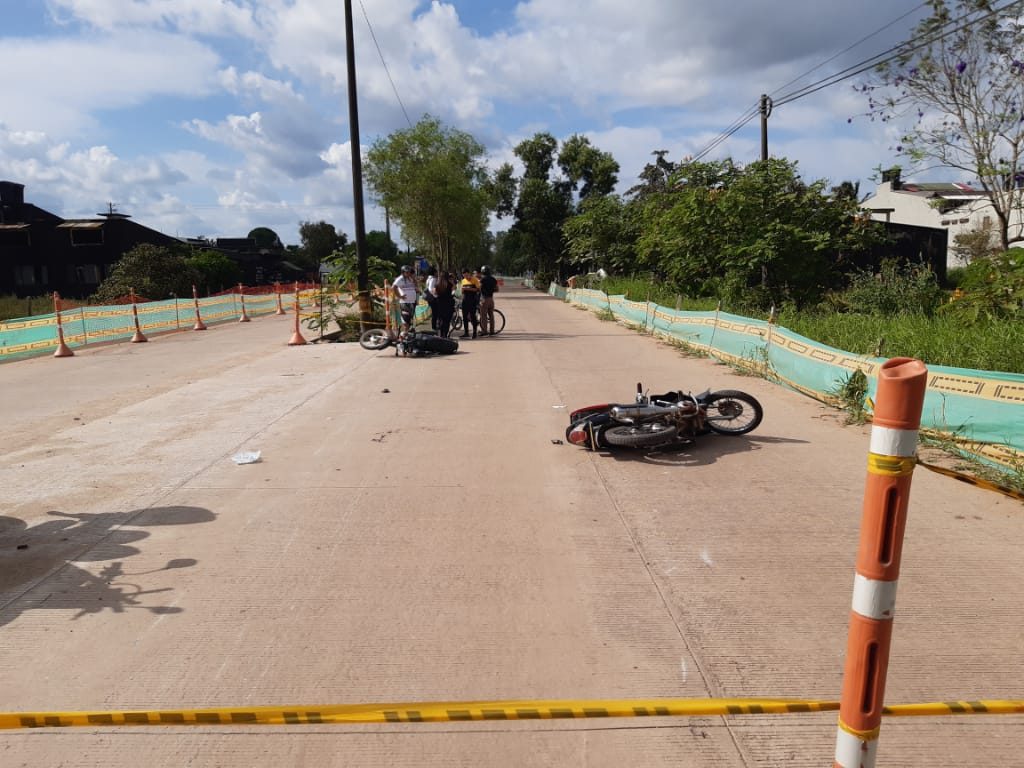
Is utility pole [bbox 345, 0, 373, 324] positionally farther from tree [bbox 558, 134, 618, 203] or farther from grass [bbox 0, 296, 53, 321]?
tree [bbox 558, 134, 618, 203]

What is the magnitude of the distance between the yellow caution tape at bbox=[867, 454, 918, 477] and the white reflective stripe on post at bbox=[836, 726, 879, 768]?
29.2 inches

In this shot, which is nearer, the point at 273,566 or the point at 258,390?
the point at 273,566

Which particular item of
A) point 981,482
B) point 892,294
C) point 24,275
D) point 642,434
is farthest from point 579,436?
point 24,275

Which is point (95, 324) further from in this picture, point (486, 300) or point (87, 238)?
point (87, 238)

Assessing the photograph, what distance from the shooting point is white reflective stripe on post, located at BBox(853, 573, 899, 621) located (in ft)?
6.38

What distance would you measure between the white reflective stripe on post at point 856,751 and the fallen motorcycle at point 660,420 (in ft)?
14.2

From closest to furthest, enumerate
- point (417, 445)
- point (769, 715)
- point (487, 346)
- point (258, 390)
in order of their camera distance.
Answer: point (769, 715) → point (417, 445) → point (258, 390) → point (487, 346)

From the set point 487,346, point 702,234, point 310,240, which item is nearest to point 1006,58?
point 702,234

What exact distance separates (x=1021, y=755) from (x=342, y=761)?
2390 millimetres

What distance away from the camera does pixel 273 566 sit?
4211 millimetres

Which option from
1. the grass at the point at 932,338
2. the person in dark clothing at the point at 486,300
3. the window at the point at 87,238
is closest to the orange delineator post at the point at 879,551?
the grass at the point at 932,338

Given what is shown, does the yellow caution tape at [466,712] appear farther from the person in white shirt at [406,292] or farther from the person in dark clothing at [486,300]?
the person in dark clothing at [486,300]

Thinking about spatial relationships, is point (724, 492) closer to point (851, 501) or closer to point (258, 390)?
point (851, 501)

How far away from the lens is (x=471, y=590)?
3906 millimetres
